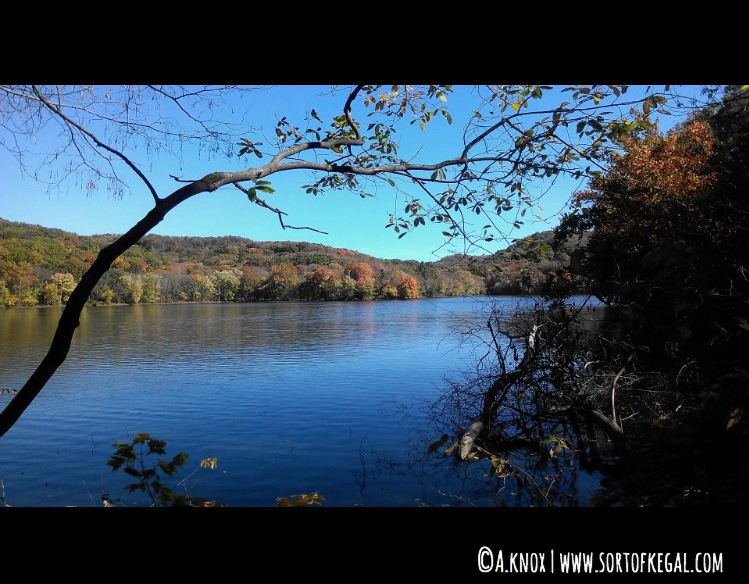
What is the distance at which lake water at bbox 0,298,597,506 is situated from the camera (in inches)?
227

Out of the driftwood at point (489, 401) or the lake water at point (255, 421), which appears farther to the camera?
the driftwood at point (489, 401)

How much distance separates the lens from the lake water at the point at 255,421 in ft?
19.0

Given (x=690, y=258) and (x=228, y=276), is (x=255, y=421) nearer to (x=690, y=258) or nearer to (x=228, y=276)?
(x=690, y=258)

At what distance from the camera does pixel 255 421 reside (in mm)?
8719

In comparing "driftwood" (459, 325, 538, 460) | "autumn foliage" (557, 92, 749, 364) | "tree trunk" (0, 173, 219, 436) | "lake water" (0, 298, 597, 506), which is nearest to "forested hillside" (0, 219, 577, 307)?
"lake water" (0, 298, 597, 506)

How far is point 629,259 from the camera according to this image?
10172 mm

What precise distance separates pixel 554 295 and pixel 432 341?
37.3 ft

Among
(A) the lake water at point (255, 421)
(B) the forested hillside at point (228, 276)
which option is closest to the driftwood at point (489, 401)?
(A) the lake water at point (255, 421)

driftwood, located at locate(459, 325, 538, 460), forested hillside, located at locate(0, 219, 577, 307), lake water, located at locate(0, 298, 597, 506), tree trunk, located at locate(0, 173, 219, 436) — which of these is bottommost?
lake water, located at locate(0, 298, 597, 506)

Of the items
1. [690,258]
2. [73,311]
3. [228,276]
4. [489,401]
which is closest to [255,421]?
[489,401]

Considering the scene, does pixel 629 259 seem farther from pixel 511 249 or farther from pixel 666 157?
pixel 511 249

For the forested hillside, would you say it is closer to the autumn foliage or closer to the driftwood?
the autumn foliage

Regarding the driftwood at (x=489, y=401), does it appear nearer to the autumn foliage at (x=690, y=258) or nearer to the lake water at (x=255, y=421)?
the lake water at (x=255, y=421)
